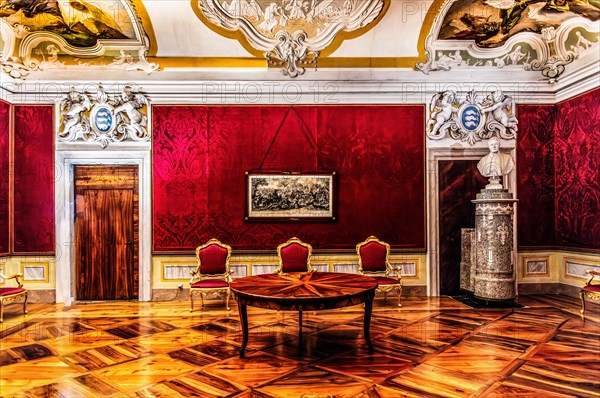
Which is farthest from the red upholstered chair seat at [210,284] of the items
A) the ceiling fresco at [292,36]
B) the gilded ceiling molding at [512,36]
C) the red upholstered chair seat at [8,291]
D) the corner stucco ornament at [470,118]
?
the gilded ceiling molding at [512,36]

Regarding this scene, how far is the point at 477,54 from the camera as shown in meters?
6.82

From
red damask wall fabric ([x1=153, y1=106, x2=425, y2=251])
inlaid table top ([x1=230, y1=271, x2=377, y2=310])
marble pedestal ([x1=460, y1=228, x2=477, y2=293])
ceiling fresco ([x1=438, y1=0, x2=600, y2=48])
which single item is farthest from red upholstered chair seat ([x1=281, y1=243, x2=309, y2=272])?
ceiling fresco ([x1=438, y1=0, x2=600, y2=48])

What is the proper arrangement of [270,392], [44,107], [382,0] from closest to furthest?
[270,392] → [382,0] → [44,107]

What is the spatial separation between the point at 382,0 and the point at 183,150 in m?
3.76

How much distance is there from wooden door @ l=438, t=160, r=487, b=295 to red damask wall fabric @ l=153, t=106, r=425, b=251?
0.36 metres

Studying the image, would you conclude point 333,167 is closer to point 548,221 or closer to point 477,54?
point 477,54

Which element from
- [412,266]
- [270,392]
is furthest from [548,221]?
[270,392]

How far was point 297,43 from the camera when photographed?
6.63 meters

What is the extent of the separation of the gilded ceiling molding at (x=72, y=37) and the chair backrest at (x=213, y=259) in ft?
9.82

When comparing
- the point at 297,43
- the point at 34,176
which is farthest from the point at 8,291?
the point at 297,43

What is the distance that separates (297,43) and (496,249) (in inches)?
171

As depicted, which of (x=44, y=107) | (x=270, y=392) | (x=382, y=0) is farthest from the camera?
(x=44, y=107)

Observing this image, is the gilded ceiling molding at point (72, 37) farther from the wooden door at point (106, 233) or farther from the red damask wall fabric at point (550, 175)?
the red damask wall fabric at point (550, 175)

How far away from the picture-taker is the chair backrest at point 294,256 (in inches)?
242
